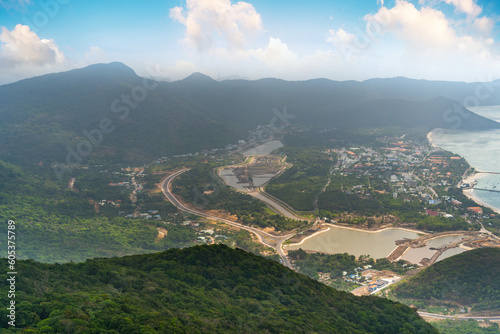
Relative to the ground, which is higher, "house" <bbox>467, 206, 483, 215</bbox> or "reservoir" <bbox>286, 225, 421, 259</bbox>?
"house" <bbox>467, 206, 483, 215</bbox>

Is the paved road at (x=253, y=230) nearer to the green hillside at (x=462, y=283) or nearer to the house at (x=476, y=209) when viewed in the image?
the green hillside at (x=462, y=283)

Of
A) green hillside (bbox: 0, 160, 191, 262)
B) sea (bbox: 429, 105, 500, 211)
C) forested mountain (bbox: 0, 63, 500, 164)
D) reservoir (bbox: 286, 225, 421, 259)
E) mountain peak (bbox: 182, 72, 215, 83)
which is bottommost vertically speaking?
reservoir (bbox: 286, 225, 421, 259)

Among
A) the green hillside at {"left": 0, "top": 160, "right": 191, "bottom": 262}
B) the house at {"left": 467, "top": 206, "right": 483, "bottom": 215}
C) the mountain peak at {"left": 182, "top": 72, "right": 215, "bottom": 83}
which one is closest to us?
the green hillside at {"left": 0, "top": 160, "right": 191, "bottom": 262}

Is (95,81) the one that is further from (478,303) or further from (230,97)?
(478,303)

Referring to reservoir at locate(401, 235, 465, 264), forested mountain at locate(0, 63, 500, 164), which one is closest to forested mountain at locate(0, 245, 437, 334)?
reservoir at locate(401, 235, 465, 264)

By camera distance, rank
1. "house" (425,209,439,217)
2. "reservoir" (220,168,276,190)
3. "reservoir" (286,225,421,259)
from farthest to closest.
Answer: "reservoir" (220,168,276,190)
"house" (425,209,439,217)
"reservoir" (286,225,421,259)

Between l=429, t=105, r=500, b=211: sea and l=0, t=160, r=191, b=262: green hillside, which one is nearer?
l=0, t=160, r=191, b=262: green hillside

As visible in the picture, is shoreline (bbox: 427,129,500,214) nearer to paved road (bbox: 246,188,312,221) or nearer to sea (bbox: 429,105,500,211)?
sea (bbox: 429,105,500,211)

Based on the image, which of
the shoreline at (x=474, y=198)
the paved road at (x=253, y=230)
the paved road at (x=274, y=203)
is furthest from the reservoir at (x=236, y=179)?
the shoreline at (x=474, y=198)
